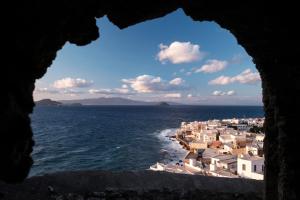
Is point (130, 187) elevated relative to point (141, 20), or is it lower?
lower

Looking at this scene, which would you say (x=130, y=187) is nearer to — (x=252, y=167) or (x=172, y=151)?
(x=252, y=167)

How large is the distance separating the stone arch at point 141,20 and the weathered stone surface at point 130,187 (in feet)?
16.1

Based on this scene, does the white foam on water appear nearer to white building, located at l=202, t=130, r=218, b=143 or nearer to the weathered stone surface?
white building, located at l=202, t=130, r=218, b=143

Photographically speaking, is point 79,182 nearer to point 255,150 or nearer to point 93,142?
point 255,150

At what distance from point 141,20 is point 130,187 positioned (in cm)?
806

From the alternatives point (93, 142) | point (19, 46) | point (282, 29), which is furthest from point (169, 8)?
point (93, 142)

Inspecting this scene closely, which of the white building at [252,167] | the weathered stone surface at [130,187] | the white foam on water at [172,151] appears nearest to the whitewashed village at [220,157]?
the white building at [252,167]

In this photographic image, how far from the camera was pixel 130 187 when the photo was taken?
1329 centimetres

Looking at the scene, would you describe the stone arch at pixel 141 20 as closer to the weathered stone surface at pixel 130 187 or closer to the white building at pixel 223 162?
the weathered stone surface at pixel 130 187

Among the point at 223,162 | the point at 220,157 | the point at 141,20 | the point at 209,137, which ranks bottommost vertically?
the point at 223,162

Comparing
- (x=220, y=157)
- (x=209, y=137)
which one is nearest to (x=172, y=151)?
(x=209, y=137)

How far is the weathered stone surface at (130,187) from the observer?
38.9ft

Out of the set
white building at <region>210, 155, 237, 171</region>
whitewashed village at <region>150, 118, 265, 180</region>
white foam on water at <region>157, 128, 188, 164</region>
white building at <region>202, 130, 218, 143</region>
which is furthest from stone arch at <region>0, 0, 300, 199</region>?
white building at <region>202, 130, 218, 143</region>

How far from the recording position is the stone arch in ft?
15.9
